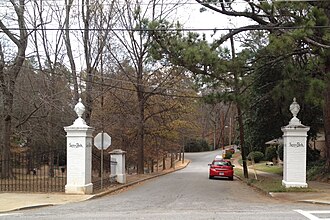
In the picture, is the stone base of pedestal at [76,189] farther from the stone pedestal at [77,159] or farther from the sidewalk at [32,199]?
the sidewalk at [32,199]

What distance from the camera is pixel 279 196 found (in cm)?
1759

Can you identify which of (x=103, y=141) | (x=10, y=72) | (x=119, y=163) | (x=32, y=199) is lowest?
(x=32, y=199)

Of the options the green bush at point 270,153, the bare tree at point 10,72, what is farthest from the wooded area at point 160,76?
→ the green bush at point 270,153

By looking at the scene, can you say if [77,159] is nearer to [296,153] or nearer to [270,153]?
[296,153]

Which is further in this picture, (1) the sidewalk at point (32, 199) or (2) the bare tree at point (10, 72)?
(2) the bare tree at point (10, 72)

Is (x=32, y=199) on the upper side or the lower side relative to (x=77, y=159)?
lower

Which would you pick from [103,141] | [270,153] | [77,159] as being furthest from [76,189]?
[270,153]

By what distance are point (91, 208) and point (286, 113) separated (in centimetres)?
1819

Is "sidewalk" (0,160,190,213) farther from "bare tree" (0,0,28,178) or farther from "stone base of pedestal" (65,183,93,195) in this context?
"bare tree" (0,0,28,178)

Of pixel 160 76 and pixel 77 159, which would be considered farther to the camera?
pixel 160 76

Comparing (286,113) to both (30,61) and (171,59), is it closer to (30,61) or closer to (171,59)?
(171,59)

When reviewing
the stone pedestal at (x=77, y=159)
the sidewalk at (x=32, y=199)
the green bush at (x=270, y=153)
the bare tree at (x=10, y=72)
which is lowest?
the green bush at (x=270, y=153)

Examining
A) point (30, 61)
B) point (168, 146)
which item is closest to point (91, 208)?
point (30, 61)

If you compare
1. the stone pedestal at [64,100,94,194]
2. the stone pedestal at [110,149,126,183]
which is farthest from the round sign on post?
the stone pedestal at [110,149,126,183]
